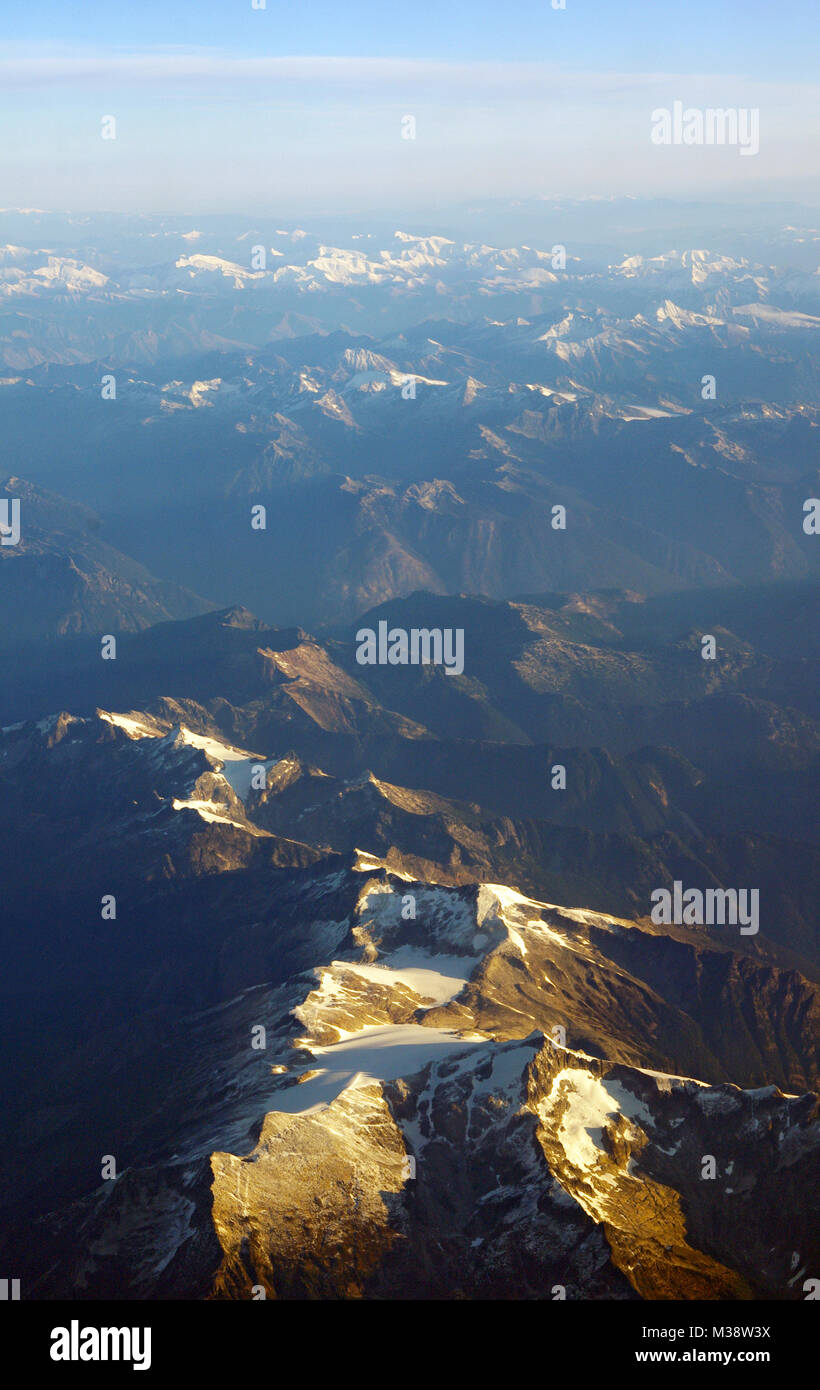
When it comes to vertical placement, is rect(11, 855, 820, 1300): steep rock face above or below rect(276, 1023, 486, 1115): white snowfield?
below

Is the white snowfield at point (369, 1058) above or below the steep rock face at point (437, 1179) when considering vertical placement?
above

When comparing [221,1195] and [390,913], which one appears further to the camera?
[390,913]

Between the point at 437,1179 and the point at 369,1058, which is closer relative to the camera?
the point at 437,1179

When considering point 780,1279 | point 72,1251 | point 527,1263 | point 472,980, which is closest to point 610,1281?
point 527,1263

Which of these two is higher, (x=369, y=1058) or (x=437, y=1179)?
(x=369, y=1058)

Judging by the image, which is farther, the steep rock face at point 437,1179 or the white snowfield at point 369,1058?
the white snowfield at point 369,1058

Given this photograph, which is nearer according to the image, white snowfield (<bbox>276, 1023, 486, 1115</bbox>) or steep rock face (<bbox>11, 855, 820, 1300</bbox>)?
steep rock face (<bbox>11, 855, 820, 1300</bbox>)
